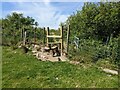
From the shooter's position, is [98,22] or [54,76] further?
[98,22]

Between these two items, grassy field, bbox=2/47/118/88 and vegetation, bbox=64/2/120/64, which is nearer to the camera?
grassy field, bbox=2/47/118/88

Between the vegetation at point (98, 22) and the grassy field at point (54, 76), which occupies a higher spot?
the vegetation at point (98, 22)

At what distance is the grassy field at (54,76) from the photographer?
593 centimetres

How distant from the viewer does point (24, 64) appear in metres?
8.43

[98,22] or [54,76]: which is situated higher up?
[98,22]

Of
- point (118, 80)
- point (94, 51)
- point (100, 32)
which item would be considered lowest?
point (118, 80)

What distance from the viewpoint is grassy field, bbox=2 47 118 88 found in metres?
5.93

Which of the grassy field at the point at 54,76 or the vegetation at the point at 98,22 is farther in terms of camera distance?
the vegetation at the point at 98,22

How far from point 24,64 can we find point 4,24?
1568 cm

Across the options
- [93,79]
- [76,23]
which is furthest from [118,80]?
[76,23]

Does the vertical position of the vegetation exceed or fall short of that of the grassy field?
it exceeds it

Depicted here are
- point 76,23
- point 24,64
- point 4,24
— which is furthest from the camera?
point 4,24

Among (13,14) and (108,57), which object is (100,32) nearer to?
(108,57)

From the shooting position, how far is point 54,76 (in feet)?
21.9
